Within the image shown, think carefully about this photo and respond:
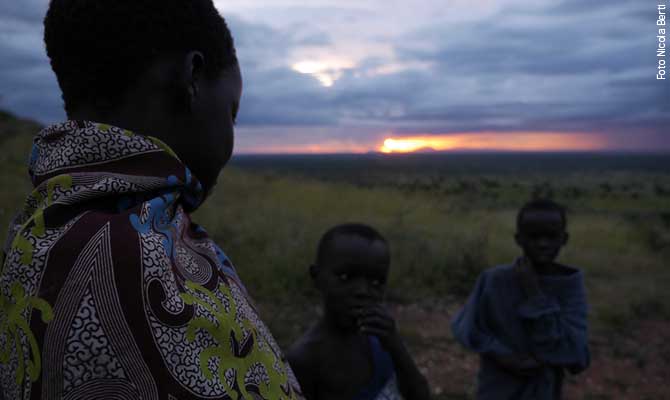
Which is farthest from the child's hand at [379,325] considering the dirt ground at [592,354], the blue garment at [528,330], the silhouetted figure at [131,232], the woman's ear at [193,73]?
the dirt ground at [592,354]

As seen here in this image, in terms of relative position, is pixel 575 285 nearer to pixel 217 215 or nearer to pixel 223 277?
pixel 223 277

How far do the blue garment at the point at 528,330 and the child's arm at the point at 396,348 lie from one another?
3.96 feet

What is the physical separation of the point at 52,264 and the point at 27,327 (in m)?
0.10

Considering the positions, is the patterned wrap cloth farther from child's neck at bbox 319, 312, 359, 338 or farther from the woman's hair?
child's neck at bbox 319, 312, 359, 338

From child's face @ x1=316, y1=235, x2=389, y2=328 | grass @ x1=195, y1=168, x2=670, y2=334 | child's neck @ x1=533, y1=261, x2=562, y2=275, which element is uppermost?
child's face @ x1=316, y1=235, x2=389, y2=328

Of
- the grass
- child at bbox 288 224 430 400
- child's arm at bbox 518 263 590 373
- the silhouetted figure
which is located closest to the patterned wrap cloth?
the silhouetted figure

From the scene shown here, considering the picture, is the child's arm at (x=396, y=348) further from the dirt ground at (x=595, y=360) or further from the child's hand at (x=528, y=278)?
the dirt ground at (x=595, y=360)

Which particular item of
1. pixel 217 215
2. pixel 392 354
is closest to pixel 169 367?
pixel 392 354

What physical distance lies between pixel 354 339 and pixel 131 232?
1514mm

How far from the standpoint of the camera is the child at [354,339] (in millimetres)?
2016

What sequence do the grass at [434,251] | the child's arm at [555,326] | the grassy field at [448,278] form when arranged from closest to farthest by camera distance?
the child's arm at [555,326] < the grassy field at [448,278] < the grass at [434,251]

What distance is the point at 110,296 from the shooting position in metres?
0.77

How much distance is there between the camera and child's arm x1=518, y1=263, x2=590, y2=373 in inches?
117

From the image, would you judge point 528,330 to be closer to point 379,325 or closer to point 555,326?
point 555,326
